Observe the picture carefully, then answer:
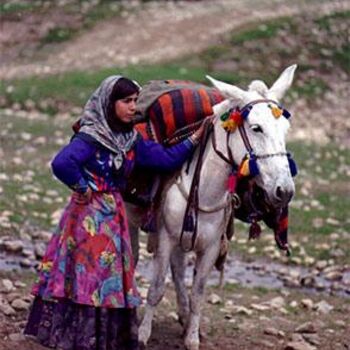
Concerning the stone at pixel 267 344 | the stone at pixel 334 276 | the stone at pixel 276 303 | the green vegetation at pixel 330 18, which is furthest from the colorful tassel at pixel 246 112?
the green vegetation at pixel 330 18

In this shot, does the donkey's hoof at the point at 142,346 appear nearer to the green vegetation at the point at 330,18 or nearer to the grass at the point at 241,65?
the grass at the point at 241,65

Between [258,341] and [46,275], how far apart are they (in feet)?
7.11

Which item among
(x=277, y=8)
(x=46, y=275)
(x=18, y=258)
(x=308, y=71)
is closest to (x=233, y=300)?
(x=18, y=258)

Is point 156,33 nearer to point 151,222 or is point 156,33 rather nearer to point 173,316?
point 173,316

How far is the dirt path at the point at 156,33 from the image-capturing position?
25734mm

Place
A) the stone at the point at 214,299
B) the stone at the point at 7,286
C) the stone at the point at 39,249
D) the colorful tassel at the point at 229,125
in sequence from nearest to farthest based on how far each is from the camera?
the colorful tassel at the point at 229,125, the stone at the point at 7,286, the stone at the point at 214,299, the stone at the point at 39,249

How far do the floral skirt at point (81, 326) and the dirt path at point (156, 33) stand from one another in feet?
60.9

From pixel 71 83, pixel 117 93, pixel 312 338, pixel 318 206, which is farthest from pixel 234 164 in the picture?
pixel 71 83

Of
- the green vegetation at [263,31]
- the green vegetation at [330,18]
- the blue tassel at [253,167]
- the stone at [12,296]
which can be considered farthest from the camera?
the green vegetation at [330,18]

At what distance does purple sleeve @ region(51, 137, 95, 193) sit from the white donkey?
0.89 metres

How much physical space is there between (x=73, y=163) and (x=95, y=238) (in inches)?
21.7

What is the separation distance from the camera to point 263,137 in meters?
6.16

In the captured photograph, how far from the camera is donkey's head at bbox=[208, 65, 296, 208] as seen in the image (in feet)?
19.8

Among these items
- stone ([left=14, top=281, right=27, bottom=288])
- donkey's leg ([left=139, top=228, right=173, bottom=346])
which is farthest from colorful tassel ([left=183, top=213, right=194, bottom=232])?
stone ([left=14, top=281, right=27, bottom=288])
